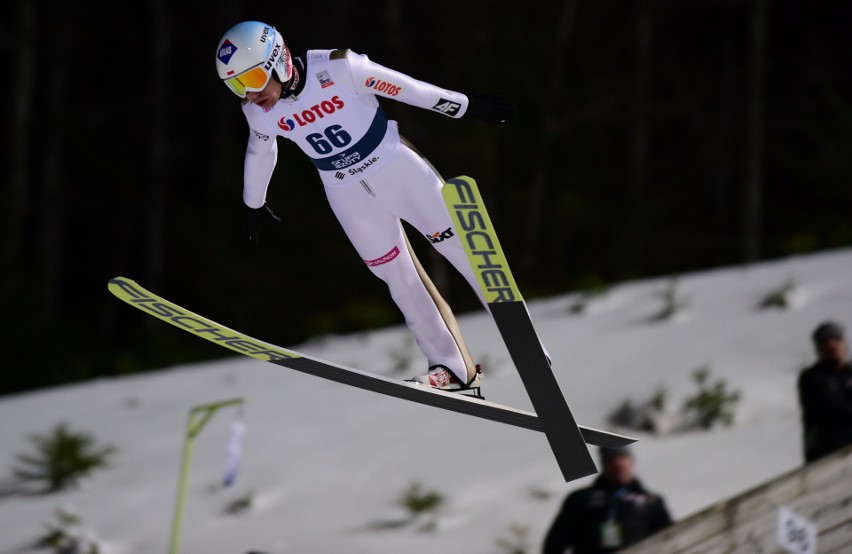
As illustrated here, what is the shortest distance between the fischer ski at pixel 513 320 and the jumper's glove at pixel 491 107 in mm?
308

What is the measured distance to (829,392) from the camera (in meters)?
5.40

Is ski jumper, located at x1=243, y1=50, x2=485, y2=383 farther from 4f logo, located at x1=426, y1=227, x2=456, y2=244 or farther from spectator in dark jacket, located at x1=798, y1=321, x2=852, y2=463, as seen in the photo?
spectator in dark jacket, located at x1=798, y1=321, x2=852, y2=463

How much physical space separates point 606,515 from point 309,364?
1.68 m

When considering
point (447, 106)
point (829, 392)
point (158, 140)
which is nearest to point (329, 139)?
point (447, 106)

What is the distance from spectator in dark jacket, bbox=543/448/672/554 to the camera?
4.96m

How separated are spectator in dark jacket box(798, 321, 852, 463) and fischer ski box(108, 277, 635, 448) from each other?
1718 millimetres

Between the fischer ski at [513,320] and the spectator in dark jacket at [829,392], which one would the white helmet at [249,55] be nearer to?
the fischer ski at [513,320]

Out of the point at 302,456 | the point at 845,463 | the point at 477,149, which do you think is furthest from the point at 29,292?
the point at 845,463

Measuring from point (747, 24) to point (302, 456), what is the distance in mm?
15116

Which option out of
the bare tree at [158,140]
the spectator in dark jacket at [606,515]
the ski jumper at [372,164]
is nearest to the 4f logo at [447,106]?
the ski jumper at [372,164]

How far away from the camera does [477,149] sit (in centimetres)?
1172

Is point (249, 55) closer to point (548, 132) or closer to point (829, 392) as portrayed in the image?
point (829, 392)

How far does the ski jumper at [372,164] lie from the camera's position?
3.58 m

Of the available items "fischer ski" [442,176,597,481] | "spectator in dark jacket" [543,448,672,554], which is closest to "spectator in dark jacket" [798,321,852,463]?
"spectator in dark jacket" [543,448,672,554]
